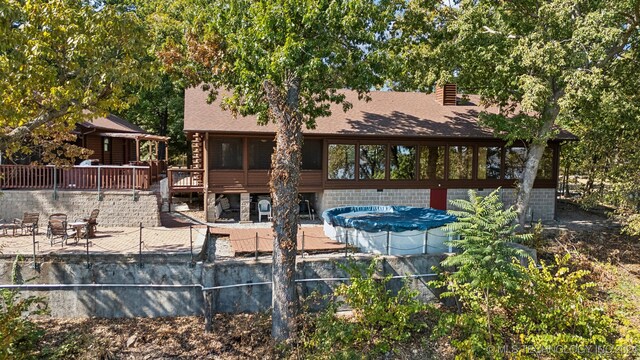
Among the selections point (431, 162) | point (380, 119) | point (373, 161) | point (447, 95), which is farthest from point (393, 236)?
point (447, 95)

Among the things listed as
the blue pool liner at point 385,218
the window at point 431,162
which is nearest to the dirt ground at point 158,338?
the blue pool liner at point 385,218

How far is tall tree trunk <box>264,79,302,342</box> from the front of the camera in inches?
352

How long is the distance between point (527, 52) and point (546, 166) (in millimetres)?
8295

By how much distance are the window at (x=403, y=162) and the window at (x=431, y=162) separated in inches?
16.1

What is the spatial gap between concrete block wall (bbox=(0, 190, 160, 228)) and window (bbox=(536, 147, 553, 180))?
56.7 ft

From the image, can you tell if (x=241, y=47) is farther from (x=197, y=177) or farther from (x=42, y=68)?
(x=197, y=177)

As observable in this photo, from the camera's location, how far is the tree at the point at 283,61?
9133 mm

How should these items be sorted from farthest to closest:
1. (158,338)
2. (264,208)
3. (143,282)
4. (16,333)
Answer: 1. (264,208)
2. (143,282)
3. (158,338)
4. (16,333)

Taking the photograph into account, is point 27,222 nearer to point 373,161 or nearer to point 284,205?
point 284,205

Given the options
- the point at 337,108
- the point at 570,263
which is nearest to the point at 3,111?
the point at 337,108

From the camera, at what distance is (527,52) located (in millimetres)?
12992

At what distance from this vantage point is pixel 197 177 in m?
17.5

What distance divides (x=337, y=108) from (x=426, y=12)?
19.0 ft

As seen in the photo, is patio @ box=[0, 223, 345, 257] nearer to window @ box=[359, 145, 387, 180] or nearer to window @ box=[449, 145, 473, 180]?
window @ box=[359, 145, 387, 180]
